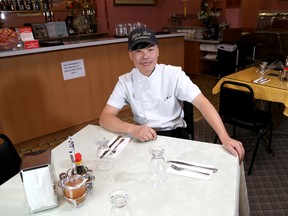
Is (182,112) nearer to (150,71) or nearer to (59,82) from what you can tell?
(150,71)

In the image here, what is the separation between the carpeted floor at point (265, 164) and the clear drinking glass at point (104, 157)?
1.28 metres

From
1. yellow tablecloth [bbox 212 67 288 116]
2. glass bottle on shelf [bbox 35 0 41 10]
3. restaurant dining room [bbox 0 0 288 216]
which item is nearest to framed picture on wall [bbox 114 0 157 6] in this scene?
restaurant dining room [bbox 0 0 288 216]

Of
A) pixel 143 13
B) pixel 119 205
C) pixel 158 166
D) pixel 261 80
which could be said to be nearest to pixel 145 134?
pixel 158 166

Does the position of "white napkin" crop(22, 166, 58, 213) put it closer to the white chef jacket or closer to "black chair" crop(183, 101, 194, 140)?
the white chef jacket

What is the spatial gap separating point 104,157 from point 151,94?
1.79 ft

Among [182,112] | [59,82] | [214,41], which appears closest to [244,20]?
[214,41]

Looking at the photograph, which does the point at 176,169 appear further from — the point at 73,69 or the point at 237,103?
the point at 73,69

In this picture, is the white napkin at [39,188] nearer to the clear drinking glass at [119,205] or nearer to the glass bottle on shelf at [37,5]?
A: the clear drinking glass at [119,205]

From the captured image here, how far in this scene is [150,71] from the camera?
1527mm

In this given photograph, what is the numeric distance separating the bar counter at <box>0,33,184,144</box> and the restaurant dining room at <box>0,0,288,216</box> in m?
0.01

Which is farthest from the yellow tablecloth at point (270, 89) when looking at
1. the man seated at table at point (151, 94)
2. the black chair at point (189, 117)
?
the man seated at table at point (151, 94)

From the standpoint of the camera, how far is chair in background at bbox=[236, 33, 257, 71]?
4617 mm

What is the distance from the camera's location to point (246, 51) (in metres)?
4.83

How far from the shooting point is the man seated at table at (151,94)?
142 centimetres
